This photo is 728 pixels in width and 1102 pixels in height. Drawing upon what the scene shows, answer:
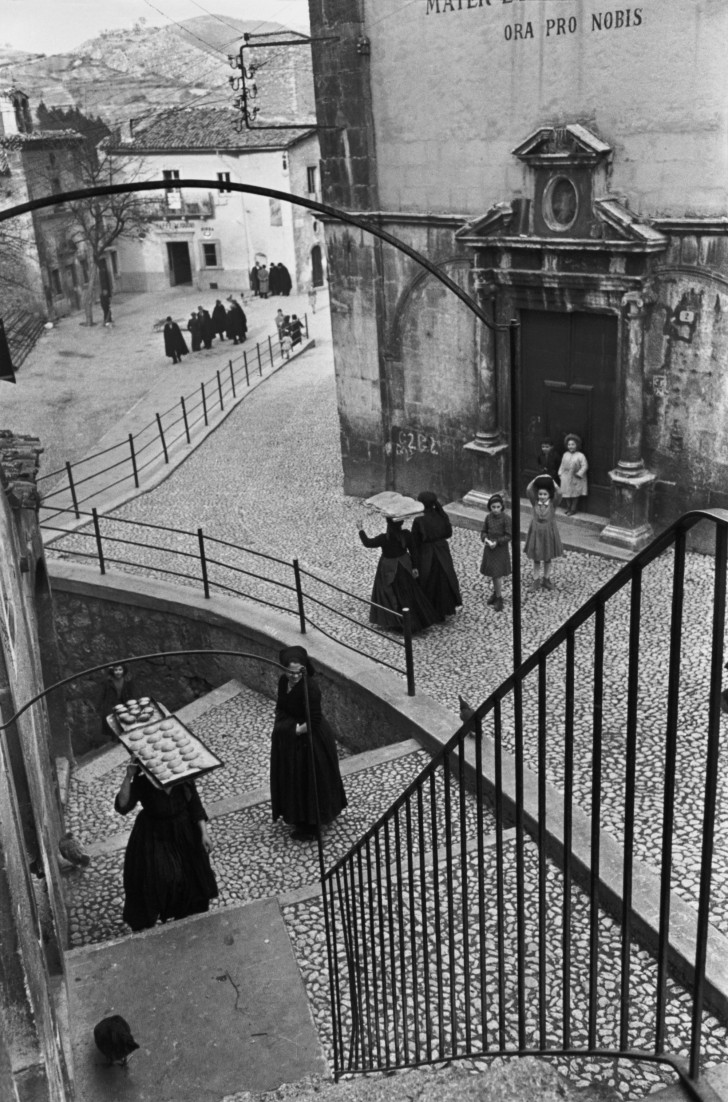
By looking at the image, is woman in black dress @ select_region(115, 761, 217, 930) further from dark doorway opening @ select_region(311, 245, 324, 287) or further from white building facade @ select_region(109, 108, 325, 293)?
dark doorway opening @ select_region(311, 245, 324, 287)

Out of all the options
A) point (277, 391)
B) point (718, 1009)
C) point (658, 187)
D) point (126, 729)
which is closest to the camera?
point (718, 1009)

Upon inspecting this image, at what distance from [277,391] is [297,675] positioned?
623 inches

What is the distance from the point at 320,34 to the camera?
43.7ft

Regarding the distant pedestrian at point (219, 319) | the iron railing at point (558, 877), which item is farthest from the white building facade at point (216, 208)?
the iron railing at point (558, 877)

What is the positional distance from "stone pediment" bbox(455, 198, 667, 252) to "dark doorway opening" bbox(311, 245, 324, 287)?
25292 millimetres

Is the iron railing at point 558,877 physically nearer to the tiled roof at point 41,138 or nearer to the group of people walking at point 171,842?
the group of people walking at point 171,842

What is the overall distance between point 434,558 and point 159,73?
36.5 metres

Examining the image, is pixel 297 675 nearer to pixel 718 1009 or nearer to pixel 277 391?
pixel 718 1009

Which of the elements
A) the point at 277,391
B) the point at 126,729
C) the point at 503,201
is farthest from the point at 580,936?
the point at 277,391

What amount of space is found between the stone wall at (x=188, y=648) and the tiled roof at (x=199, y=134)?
2674cm

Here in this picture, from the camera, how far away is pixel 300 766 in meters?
7.80

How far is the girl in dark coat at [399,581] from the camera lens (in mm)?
10656

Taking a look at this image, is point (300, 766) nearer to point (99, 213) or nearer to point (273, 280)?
point (273, 280)

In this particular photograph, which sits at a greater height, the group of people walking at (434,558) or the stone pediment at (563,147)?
the stone pediment at (563,147)
